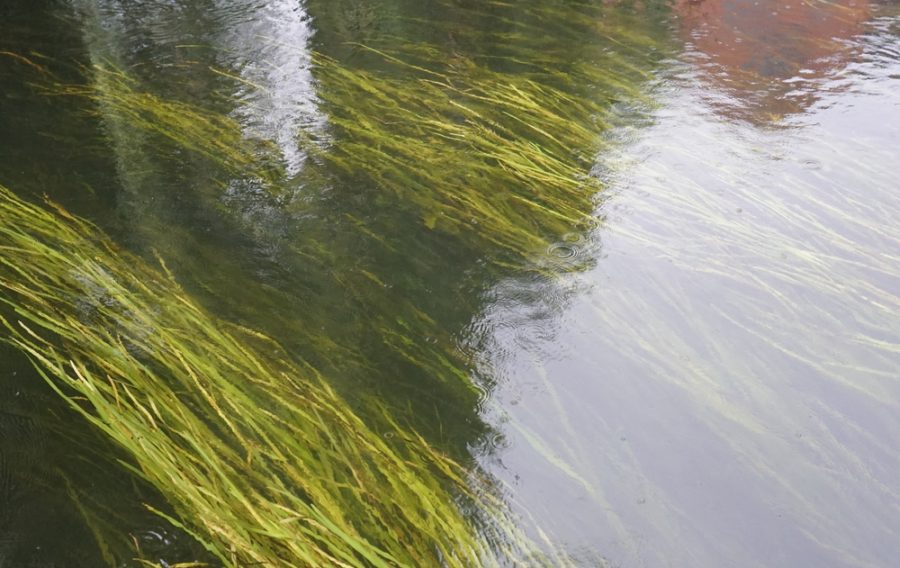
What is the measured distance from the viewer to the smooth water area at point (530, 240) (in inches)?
74.7

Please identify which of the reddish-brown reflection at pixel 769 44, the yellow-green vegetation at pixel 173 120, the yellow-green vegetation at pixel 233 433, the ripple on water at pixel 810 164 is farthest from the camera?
the reddish-brown reflection at pixel 769 44

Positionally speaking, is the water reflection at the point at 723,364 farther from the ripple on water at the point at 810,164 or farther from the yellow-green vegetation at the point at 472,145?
the yellow-green vegetation at the point at 472,145

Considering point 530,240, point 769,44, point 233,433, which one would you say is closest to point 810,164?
point 530,240

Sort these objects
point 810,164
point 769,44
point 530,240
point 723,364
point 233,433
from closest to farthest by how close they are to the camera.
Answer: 1. point 233,433
2. point 723,364
3. point 530,240
4. point 810,164
5. point 769,44

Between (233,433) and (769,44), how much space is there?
3979 mm

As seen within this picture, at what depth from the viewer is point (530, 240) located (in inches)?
111

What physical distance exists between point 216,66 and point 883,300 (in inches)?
125

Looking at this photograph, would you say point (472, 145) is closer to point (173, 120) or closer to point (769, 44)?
point (173, 120)

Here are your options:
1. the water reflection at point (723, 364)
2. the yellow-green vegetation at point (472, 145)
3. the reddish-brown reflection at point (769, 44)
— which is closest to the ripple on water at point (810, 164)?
the water reflection at point (723, 364)

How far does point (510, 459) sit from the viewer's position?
6.50 feet

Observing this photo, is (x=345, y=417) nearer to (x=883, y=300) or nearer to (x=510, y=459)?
(x=510, y=459)

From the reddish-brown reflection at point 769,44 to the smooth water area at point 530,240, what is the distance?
1.1 inches

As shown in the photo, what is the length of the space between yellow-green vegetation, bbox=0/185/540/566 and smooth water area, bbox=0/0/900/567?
3.4 inches

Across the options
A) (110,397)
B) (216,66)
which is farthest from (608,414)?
(216,66)
